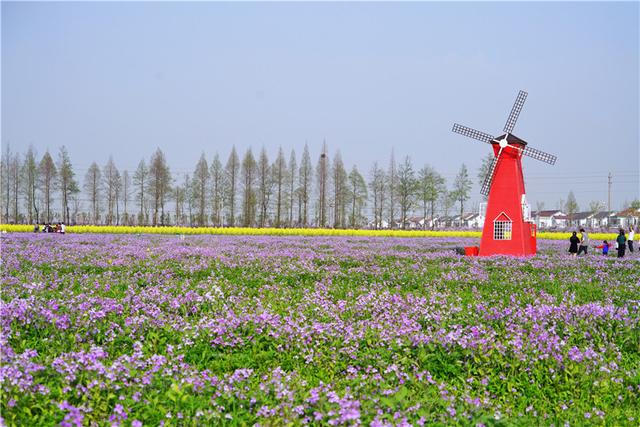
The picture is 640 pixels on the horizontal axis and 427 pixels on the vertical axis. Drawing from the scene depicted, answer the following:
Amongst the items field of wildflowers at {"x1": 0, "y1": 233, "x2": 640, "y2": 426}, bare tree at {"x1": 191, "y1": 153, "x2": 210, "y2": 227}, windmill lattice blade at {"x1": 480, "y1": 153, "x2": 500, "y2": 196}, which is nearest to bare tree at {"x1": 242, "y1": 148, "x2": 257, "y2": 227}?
bare tree at {"x1": 191, "y1": 153, "x2": 210, "y2": 227}

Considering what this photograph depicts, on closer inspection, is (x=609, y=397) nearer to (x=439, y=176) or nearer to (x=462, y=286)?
(x=462, y=286)

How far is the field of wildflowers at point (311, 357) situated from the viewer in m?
4.39

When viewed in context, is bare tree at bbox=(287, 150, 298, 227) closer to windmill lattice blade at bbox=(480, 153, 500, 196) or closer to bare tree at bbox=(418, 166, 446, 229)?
bare tree at bbox=(418, 166, 446, 229)

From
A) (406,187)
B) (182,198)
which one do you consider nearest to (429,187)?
(406,187)

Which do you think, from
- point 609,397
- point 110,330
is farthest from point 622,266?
point 110,330

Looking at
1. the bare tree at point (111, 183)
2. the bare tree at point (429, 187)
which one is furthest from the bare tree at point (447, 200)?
the bare tree at point (111, 183)

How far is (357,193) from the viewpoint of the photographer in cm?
8100

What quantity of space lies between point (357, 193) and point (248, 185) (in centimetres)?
1768

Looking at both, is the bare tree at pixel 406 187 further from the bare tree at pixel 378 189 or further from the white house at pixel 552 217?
the white house at pixel 552 217

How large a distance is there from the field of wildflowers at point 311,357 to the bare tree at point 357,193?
6856 centimetres

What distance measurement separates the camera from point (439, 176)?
267ft

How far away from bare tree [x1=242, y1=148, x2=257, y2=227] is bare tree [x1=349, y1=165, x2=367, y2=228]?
15.8 metres

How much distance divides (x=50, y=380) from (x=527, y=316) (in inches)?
267

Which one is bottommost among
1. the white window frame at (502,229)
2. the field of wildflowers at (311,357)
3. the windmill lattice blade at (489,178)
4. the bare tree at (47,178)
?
the field of wildflowers at (311,357)
